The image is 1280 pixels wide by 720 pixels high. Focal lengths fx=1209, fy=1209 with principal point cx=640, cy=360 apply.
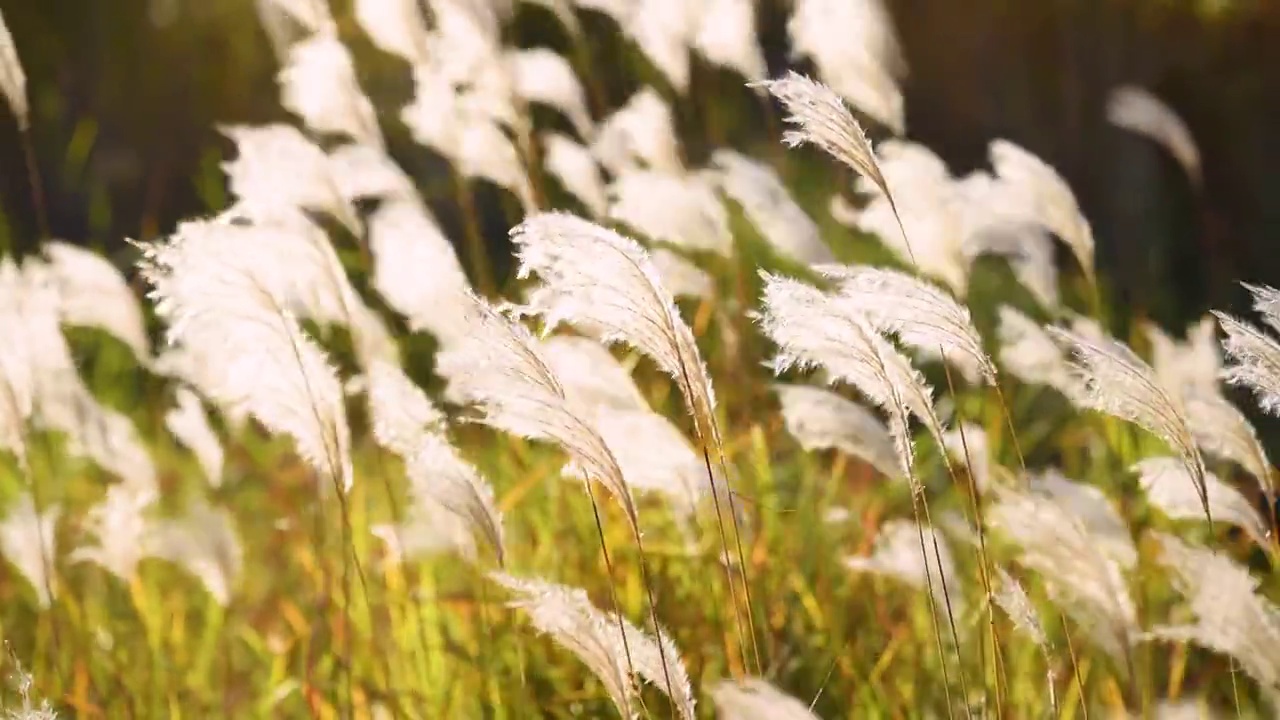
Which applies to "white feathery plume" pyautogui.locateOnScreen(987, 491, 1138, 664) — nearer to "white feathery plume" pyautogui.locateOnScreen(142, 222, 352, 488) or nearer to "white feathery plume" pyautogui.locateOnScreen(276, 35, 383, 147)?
"white feathery plume" pyautogui.locateOnScreen(142, 222, 352, 488)

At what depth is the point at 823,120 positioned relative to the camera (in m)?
0.95

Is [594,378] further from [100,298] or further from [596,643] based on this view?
[100,298]

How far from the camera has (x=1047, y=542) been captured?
1.00 meters

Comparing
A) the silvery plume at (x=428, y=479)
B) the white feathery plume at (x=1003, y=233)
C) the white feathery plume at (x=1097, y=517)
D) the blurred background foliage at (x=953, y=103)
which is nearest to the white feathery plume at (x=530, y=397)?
the silvery plume at (x=428, y=479)

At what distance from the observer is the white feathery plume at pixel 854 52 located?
1.53 m

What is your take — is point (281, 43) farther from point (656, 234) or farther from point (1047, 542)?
point (1047, 542)

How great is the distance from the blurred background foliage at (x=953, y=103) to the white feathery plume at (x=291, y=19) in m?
0.38

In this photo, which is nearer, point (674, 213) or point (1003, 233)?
point (674, 213)

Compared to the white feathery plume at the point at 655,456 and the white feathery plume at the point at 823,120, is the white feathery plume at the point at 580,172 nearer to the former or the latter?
the white feathery plume at the point at 655,456

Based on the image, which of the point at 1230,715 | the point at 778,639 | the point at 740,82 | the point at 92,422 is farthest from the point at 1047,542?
the point at 740,82

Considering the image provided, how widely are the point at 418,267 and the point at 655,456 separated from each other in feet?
1.38

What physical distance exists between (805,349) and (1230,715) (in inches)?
33.9

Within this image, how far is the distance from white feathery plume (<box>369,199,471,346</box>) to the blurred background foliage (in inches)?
30.5

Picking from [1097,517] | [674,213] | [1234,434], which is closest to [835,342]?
[1234,434]
